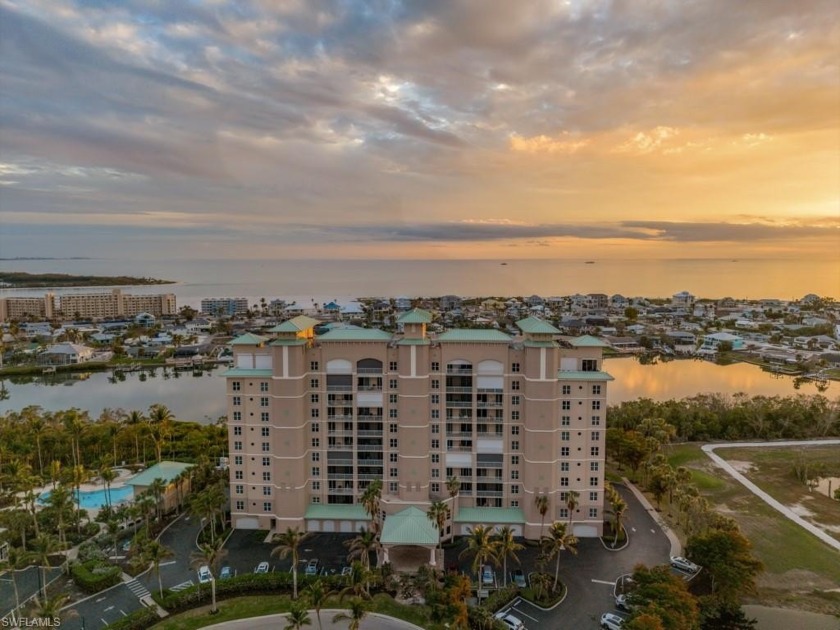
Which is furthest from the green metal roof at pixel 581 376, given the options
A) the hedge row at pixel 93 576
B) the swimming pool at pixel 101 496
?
the swimming pool at pixel 101 496

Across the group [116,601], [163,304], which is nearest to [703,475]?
[116,601]

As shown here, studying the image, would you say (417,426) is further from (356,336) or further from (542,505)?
(542,505)

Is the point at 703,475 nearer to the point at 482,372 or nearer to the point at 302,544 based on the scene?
the point at 482,372

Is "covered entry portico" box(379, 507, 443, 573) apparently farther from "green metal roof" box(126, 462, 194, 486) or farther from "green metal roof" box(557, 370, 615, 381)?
"green metal roof" box(126, 462, 194, 486)

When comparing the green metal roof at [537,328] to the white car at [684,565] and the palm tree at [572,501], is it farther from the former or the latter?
the white car at [684,565]

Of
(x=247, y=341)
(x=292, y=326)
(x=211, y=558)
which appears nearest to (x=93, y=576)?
(x=211, y=558)

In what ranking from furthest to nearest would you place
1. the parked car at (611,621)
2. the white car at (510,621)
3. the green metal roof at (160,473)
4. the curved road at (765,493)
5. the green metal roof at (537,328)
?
the green metal roof at (160,473) < the curved road at (765,493) < the green metal roof at (537,328) < the white car at (510,621) < the parked car at (611,621)
